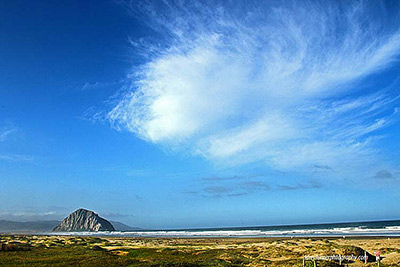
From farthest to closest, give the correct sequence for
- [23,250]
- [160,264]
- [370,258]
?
[23,250] < [370,258] < [160,264]

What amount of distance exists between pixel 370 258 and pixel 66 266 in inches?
1338

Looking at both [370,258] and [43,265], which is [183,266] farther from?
[370,258]

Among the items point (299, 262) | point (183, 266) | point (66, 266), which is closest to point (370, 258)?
point (299, 262)

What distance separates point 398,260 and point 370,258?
445cm

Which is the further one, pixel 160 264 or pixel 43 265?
pixel 43 265

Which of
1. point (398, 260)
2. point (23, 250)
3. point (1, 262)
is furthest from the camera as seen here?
point (23, 250)

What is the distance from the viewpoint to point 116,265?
33656 millimetres

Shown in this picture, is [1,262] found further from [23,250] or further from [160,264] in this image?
[160,264]

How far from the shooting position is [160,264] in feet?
103

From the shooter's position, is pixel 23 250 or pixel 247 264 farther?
pixel 23 250

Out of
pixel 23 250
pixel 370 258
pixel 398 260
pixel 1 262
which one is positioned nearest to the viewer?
pixel 398 260

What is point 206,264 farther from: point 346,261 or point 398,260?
point 398,260

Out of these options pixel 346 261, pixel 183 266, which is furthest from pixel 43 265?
pixel 346 261

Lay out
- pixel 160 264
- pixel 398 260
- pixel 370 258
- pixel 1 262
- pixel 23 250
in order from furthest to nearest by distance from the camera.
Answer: pixel 23 250 → pixel 1 262 → pixel 370 258 → pixel 160 264 → pixel 398 260
